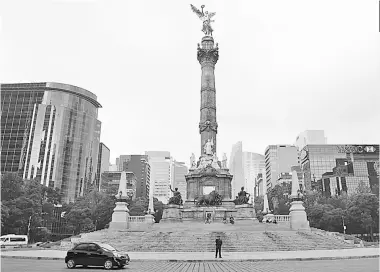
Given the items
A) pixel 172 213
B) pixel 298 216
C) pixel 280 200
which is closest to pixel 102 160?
pixel 280 200

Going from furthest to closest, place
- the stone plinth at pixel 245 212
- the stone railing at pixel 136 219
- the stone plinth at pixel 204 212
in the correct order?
the stone plinth at pixel 204 212, the stone plinth at pixel 245 212, the stone railing at pixel 136 219

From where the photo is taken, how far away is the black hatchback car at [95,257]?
15406 millimetres

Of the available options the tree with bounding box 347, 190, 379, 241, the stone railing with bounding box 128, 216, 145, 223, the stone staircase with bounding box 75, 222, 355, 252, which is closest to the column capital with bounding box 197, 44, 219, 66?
the stone railing with bounding box 128, 216, 145, 223

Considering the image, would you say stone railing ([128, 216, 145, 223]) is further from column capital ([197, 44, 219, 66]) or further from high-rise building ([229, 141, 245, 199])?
high-rise building ([229, 141, 245, 199])

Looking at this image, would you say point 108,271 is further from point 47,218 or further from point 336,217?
point 47,218

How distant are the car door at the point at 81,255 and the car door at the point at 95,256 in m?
0.18

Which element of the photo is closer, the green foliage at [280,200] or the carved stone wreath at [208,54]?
the carved stone wreath at [208,54]

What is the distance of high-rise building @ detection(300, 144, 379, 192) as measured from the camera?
113619 millimetres

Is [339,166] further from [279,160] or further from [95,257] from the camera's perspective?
[95,257]

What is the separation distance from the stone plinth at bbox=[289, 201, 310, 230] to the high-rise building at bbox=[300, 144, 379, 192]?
7697 cm

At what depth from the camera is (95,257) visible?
624 inches

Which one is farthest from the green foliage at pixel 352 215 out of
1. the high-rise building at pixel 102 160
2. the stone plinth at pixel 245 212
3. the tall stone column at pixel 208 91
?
the high-rise building at pixel 102 160

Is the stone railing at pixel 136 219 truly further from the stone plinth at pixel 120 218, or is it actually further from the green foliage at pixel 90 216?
the green foliage at pixel 90 216

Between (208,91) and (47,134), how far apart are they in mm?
65078
